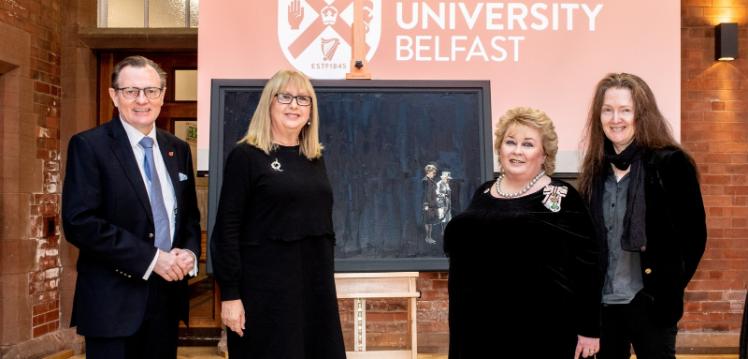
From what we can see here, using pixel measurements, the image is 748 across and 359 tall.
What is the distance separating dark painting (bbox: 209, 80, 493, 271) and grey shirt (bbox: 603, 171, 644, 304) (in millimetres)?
780

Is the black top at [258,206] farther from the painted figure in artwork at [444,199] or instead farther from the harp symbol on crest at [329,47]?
the harp symbol on crest at [329,47]

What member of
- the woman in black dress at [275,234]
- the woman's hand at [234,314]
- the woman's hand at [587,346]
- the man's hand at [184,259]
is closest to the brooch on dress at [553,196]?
the woman's hand at [587,346]

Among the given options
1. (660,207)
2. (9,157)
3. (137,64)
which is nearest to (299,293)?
(137,64)

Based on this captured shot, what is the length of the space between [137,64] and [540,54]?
102 inches

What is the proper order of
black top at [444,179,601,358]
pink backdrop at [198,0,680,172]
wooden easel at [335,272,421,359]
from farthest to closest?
pink backdrop at [198,0,680,172] < wooden easel at [335,272,421,359] < black top at [444,179,601,358]

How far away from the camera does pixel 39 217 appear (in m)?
4.41

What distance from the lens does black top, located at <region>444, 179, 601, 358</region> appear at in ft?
6.63

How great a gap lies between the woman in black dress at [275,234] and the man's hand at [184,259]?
84 mm

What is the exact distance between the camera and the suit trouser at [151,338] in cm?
212

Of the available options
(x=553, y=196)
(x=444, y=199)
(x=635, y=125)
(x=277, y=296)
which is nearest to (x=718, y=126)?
(x=444, y=199)

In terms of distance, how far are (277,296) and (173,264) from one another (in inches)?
14.0

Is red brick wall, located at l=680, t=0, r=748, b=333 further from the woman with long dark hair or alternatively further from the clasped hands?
the clasped hands

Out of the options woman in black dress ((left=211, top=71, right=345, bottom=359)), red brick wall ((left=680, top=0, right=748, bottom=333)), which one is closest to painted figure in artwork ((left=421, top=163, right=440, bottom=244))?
woman in black dress ((left=211, top=71, right=345, bottom=359))

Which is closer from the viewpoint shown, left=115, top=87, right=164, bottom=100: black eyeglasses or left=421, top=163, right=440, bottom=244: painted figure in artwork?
left=115, top=87, right=164, bottom=100: black eyeglasses
